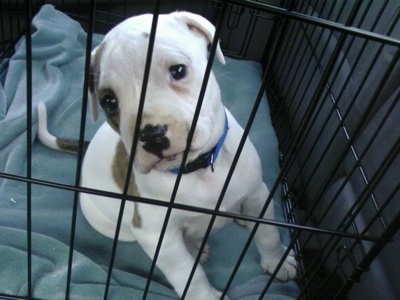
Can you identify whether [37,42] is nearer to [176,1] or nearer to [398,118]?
[176,1]

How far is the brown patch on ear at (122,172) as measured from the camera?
1075 millimetres

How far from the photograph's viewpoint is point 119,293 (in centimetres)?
113

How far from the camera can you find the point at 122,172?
44.6 inches

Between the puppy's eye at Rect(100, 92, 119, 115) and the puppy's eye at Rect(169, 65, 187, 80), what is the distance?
0.42ft

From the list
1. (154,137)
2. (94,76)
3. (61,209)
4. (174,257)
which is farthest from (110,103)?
(61,209)

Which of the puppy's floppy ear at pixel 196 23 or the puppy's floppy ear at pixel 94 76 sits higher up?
the puppy's floppy ear at pixel 196 23

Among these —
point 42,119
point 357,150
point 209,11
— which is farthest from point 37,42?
point 357,150

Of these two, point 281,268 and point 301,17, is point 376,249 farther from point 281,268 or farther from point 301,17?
point 301,17

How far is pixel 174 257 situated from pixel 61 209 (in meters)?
0.50

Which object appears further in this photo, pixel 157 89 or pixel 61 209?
pixel 61 209

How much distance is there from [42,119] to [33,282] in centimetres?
66

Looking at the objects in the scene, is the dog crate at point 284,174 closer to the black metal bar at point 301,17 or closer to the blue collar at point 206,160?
the black metal bar at point 301,17

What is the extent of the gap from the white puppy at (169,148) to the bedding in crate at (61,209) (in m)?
0.07

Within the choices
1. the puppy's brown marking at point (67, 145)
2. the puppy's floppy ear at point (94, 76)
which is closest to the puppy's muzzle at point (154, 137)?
the puppy's floppy ear at point (94, 76)
